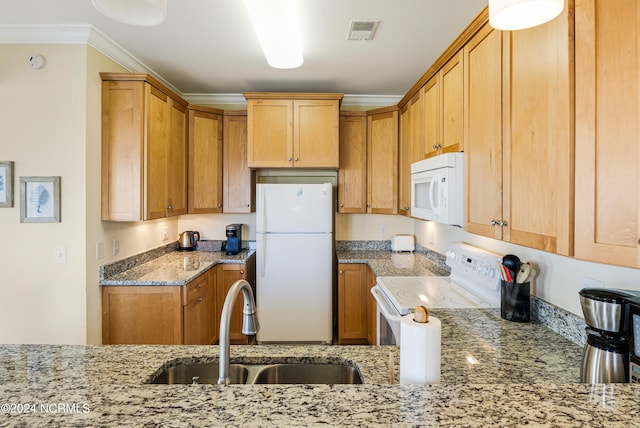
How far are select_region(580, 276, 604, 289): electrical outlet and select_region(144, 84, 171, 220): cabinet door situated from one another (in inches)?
104

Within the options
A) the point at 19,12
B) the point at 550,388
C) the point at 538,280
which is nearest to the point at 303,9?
the point at 19,12

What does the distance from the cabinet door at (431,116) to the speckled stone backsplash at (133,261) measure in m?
2.49

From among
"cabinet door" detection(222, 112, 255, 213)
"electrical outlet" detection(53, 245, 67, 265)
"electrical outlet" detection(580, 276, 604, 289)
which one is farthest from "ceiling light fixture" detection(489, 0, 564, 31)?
"cabinet door" detection(222, 112, 255, 213)

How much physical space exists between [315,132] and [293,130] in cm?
21

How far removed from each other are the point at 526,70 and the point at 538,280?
1016 mm

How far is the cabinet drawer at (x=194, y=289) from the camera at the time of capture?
2453mm

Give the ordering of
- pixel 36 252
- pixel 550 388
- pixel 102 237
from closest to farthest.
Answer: pixel 550 388 < pixel 36 252 < pixel 102 237

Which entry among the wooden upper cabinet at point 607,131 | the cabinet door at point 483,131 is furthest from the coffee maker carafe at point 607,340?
the cabinet door at point 483,131

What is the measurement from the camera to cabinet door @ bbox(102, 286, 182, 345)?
241cm

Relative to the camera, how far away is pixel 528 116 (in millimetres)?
1265

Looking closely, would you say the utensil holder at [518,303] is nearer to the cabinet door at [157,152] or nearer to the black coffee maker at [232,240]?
the cabinet door at [157,152]

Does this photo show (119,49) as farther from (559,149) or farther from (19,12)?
(559,149)

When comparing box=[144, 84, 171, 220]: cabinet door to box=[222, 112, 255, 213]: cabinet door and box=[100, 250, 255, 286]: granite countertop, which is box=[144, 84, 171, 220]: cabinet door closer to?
box=[100, 250, 255, 286]: granite countertop

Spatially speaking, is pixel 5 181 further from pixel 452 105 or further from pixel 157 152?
pixel 452 105
